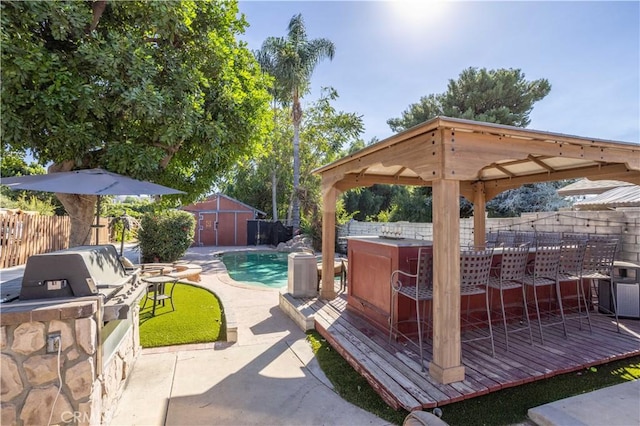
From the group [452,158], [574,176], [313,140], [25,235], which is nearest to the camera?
[452,158]

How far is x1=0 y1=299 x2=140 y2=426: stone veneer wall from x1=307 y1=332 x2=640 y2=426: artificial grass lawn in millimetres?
2234

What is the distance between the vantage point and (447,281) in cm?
312

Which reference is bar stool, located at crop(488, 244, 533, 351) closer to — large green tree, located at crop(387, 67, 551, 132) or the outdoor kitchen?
the outdoor kitchen

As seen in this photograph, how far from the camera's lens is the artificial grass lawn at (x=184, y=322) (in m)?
4.52

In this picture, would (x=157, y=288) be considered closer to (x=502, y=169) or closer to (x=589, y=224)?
(x=502, y=169)

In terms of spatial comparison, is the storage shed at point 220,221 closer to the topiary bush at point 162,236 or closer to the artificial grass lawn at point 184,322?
the topiary bush at point 162,236

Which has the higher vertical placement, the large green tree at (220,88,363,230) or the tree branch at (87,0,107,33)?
the large green tree at (220,88,363,230)

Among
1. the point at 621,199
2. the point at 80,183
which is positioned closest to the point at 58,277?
the point at 80,183

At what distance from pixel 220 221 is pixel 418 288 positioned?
1905 cm

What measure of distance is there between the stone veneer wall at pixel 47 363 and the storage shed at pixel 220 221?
19.1 meters

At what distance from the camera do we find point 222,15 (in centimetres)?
553

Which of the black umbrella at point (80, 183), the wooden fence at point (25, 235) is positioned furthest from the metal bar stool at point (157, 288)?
the wooden fence at point (25, 235)

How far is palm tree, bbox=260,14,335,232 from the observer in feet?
57.5

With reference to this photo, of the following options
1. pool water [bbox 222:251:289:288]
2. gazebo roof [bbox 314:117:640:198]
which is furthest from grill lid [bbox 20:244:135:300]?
pool water [bbox 222:251:289:288]
